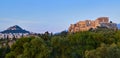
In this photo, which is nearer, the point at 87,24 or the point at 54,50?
the point at 54,50

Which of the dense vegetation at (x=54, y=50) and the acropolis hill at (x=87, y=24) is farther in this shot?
the acropolis hill at (x=87, y=24)

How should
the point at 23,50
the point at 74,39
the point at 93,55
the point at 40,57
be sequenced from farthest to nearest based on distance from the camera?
the point at 74,39 → the point at 23,50 → the point at 40,57 → the point at 93,55

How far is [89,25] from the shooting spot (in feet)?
398

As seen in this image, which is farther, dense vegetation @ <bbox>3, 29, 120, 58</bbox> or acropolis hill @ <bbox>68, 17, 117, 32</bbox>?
acropolis hill @ <bbox>68, 17, 117, 32</bbox>

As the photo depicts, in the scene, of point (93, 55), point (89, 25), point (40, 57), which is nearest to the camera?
point (93, 55)

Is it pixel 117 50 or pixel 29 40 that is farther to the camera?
pixel 29 40

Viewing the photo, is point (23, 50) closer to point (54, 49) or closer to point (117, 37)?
point (54, 49)

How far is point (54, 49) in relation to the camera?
32.9 meters

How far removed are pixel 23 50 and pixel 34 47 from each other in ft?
5.88

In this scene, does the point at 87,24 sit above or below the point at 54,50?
above

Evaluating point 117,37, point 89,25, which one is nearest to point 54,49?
point 117,37

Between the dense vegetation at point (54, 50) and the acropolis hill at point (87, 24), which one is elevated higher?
the acropolis hill at point (87, 24)

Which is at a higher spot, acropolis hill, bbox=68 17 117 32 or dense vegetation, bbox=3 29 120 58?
acropolis hill, bbox=68 17 117 32

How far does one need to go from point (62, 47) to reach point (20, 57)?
5.30m
